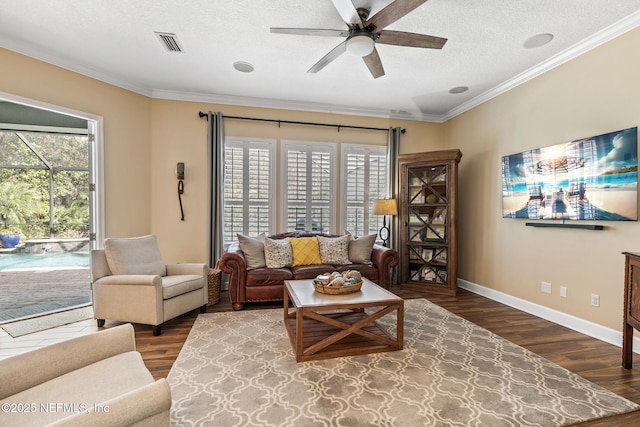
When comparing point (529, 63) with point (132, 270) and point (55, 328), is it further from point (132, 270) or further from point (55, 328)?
point (55, 328)

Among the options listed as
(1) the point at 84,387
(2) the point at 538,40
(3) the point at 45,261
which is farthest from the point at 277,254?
(3) the point at 45,261

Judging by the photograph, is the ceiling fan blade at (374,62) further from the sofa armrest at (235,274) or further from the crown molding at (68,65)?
the crown molding at (68,65)

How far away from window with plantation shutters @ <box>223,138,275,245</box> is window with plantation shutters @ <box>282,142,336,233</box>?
0.26m

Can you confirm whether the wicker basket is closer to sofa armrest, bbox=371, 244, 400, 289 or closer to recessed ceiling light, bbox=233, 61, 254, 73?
sofa armrest, bbox=371, 244, 400, 289

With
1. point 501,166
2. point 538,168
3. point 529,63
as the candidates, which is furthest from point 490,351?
point 529,63

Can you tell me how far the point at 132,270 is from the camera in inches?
131

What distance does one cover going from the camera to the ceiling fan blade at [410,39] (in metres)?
2.44

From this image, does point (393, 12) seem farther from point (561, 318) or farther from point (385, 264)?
point (561, 318)

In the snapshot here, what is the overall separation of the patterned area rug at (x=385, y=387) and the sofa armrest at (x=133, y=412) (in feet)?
2.78

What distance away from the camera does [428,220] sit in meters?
4.87

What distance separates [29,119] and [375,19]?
5.10m

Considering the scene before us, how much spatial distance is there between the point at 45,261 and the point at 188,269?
10.7ft

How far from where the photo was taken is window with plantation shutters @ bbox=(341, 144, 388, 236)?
17.1 feet

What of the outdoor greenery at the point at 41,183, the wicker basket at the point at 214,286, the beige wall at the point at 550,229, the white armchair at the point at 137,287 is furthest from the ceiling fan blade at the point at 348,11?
the outdoor greenery at the point at 41,183
